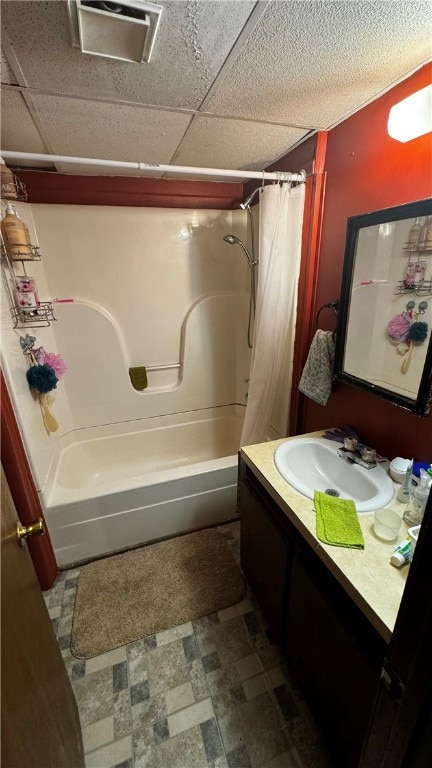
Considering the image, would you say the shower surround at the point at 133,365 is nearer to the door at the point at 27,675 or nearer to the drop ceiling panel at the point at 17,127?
the drop ceiling panel at the point at 17,127

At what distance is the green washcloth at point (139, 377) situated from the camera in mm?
2421

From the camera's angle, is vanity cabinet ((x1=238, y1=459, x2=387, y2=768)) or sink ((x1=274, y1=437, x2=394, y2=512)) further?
sink ((x1=274, y1=437, x2=394, y2=512))

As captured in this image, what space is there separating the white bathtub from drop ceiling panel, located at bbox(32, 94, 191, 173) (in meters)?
1.70

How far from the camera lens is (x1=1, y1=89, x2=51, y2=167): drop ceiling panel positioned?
108 centimetres

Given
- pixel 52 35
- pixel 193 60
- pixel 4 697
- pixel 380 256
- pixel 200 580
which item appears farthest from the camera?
pixel 200 580

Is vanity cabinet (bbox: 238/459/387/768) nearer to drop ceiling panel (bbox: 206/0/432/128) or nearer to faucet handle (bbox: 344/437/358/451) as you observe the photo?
faucet handle (bbox: 344/437/358/451)

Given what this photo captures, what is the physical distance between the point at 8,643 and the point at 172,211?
2364 mm

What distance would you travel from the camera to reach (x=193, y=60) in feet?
2.97

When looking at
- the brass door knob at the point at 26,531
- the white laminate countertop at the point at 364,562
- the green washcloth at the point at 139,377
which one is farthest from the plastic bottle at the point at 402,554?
the green washcloth at the point at 139,377

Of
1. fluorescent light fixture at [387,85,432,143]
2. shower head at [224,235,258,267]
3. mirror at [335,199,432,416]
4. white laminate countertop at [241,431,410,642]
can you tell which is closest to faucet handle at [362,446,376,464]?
white laminate countertop at [241,431,410,642]

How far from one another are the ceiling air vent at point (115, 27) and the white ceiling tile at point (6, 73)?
0.76 feet

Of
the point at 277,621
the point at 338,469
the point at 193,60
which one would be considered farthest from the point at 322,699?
the point at 193,60

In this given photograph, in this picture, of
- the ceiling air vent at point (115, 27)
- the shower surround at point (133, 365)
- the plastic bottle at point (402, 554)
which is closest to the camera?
the ceiling air vent at point (115, 27)

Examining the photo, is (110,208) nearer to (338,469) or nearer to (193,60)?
(193,60)
